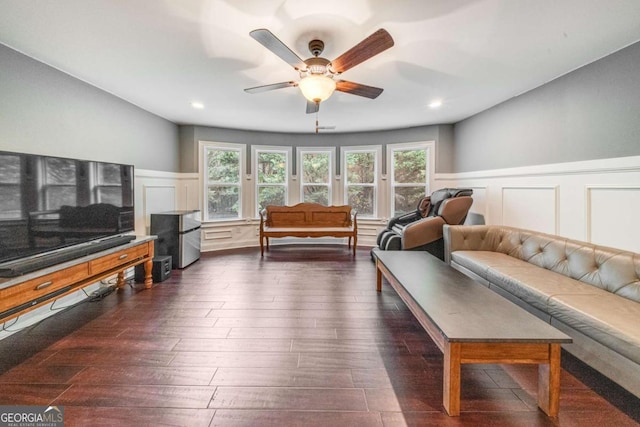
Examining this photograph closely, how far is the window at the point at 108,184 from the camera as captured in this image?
2.92 meters

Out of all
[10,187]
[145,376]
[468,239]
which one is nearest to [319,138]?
[468,239]

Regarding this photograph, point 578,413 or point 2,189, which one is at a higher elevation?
point 2,189

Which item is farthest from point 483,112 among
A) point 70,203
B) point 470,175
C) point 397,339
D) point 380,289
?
point 70,203

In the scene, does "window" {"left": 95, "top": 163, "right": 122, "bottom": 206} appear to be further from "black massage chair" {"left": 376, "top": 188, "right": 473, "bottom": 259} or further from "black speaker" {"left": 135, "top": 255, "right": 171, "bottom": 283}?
"black massage chair" {"left": 376, "top": 188, "right": 473, "bottom": 259}

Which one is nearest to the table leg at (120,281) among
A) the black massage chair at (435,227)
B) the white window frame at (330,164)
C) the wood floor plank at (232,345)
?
the wood floor plank at (232,345)

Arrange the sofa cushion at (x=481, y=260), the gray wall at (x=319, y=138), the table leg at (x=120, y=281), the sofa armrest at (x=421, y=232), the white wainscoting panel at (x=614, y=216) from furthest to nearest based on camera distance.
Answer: the gray wall at (x=319, y=138) < the sofa armrest at (x=421, y=232) < the table leg at (x=120, y=281) < the sofa cushion at (x=481, y=260) < the white wainscoting panel at (x=614, y=216)

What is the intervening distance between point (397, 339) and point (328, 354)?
59 centimetres

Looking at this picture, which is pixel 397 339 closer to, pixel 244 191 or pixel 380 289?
pixel 380 289

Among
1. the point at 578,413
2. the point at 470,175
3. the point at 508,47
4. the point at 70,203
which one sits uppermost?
the point at 508,47

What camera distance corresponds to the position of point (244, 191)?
19.2 ft

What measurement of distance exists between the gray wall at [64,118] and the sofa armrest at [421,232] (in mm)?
3977

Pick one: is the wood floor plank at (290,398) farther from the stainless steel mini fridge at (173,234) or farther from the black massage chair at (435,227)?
the stainless steel mini fridge at (173,234)

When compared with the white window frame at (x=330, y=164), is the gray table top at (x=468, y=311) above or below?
below

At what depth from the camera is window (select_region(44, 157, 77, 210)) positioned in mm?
2338
